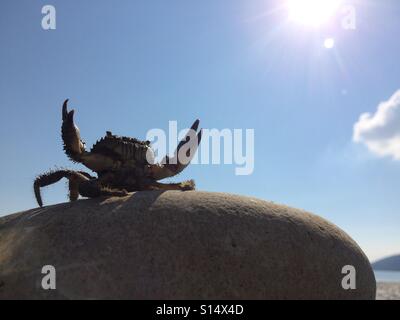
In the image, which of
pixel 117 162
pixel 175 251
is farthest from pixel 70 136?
pixel 175 251

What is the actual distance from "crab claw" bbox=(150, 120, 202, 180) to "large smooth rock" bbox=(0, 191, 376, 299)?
57.8 inches

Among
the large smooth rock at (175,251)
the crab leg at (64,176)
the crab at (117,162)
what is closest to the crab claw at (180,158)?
the crab at (117,162)

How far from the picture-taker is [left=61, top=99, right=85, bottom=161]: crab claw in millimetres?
7082

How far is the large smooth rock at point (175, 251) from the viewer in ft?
16.5

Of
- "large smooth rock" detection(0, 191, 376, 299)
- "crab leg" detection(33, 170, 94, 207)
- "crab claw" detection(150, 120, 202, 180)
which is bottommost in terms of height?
"large smooth rock" detection(0, 191, 376, 299)

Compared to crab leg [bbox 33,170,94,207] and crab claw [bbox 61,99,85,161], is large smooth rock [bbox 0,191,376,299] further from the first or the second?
crab claw [bbox 61,99,85,161]

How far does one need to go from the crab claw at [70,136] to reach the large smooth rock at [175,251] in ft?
4.45

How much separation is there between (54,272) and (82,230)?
25.5 inches

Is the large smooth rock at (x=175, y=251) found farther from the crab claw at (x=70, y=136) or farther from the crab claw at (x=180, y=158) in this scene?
the crab claw at (x=180, y=158)

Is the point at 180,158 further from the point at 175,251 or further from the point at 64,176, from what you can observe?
the point at 175,251

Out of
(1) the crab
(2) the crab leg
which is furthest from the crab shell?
(2) the crab leg
